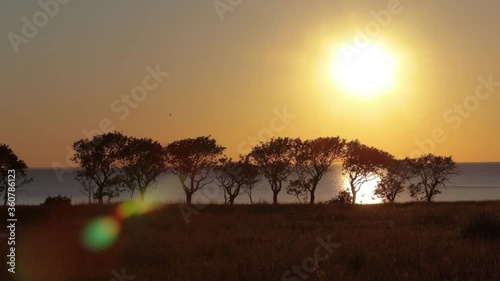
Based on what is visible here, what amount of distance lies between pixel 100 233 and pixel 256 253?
37.3ft

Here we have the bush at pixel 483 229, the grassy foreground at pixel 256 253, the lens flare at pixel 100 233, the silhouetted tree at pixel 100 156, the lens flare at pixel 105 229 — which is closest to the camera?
the grassy foreground at pixel 256 253

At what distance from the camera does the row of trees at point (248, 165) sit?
76.6 m

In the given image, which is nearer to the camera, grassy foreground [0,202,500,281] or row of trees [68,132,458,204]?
grassy foreground [0,202,500,281]

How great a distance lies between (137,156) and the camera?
79000 millimetres

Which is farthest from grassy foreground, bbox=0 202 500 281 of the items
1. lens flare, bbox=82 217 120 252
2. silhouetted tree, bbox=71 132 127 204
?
silhouetted tree, bbox=71 132 127 204

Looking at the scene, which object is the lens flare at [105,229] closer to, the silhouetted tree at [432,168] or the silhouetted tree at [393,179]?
the silhouetted tree at [393,179]

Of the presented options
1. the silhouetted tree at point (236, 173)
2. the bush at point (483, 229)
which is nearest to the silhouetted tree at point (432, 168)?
the silhouetted tree at point (236, 173)

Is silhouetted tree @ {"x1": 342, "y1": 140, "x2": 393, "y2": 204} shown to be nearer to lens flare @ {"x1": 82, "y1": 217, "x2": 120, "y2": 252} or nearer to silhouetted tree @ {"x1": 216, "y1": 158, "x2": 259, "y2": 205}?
silhouetted tree @ {"x1": 216, "y1": 158, "x2": 259, "y2": 205}

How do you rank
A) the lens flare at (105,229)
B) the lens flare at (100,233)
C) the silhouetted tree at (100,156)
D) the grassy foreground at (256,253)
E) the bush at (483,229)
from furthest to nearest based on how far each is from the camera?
1. the silhouetted tree at (100,156)
2. the lens flare at (105,229)
3. the lens flare at (100,233)
4. the bush at (483,229)
5. the grassy foreground at (256,253)

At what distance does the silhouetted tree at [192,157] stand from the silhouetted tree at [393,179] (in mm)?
26880

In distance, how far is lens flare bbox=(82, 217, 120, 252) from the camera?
70.1 ft

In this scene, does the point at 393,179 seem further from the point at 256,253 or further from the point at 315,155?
the point at 256,253

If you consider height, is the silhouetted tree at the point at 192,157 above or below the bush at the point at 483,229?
above

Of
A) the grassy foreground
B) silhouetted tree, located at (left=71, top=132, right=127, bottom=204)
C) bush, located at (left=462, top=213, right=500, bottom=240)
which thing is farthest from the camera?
silhouetted tree, located at (left=71, top=132, right=127, bottom=204)
